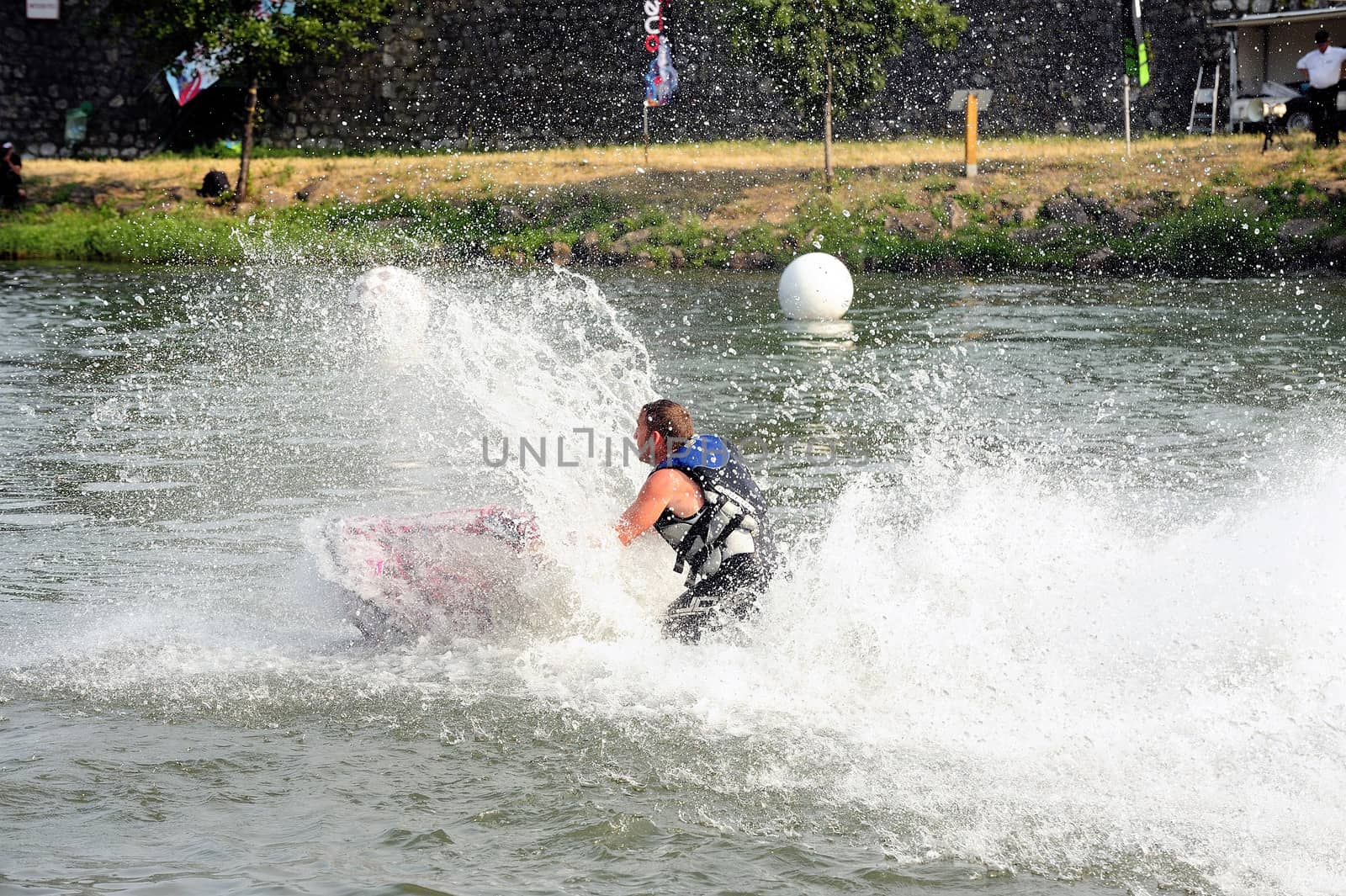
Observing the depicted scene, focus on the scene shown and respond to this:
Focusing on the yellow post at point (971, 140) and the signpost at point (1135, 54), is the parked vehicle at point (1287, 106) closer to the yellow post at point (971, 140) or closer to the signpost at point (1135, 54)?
the signpost at point (1135, 54)

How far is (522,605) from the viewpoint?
786 cm

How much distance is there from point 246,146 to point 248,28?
103 inches

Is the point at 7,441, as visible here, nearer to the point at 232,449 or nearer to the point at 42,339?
the point at 232,449

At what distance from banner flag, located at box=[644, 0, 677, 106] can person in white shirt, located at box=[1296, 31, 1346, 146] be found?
13.0 metres

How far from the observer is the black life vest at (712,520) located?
7.31 m

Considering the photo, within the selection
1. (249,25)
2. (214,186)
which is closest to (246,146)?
(214,186)

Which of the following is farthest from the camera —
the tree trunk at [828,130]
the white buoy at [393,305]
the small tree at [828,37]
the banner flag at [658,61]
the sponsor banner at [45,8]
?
the sponsor banner at [45,8]

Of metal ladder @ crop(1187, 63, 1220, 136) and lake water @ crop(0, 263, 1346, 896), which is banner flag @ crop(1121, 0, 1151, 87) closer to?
metal ladder @ crop(1187, 63, 1220, 136)

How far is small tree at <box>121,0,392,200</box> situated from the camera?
28203mm

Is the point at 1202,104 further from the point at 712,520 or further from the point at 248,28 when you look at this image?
the point at 712,520

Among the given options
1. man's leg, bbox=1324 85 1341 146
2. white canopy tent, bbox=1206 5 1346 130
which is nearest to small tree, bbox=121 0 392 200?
white canopy tent, bbox=1206 5 1346 130

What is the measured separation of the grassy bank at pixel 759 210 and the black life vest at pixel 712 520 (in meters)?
18.1

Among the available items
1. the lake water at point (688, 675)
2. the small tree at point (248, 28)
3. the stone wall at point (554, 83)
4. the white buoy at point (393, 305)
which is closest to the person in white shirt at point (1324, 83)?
the stone wall at point (554, 83)

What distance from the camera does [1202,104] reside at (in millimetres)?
30312
